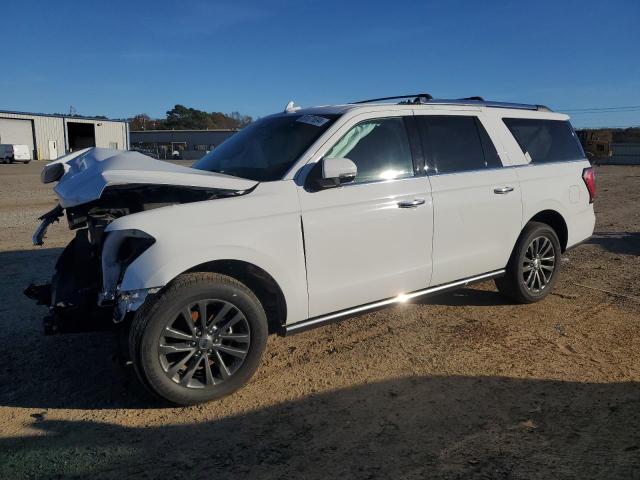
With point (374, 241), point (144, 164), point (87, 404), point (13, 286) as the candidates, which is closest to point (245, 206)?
point (144, 164)

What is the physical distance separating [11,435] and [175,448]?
1013mm

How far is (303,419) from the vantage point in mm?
3137

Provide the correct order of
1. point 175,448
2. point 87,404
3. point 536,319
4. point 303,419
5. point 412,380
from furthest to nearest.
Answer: point 536,319
point 412,380
point 87,404
point 303,419
point 175,448

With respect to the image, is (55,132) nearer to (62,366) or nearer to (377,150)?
(62,366)

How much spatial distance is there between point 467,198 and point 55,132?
68108 mm

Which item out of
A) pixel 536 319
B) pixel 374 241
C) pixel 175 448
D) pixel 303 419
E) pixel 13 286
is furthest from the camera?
pixel 13 286

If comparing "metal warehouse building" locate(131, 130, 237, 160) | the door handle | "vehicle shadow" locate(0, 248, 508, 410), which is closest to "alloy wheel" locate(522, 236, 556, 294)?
"vehicle shadow" locate(0, 248, 508, 410)

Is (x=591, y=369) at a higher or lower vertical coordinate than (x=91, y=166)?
lower

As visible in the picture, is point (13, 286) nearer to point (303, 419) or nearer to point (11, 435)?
point (11, 435)

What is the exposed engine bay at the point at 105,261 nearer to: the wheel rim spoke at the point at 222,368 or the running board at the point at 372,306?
the wheel rim spoke at the point at 222,368

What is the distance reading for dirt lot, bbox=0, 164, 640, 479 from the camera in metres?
2.68

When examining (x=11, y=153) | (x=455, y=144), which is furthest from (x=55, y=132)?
(x=455, y=144)

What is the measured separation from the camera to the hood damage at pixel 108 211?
3.08 m

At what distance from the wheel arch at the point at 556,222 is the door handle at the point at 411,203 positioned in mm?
1752
